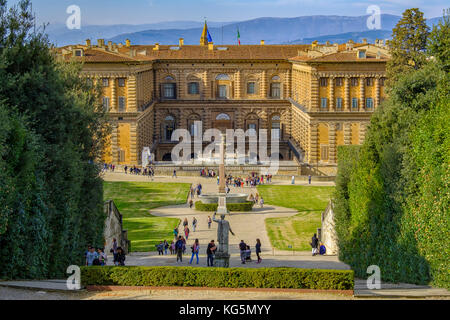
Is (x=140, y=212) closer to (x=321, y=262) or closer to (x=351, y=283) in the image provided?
(x=321, y=262)

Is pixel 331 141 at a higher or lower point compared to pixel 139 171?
higher

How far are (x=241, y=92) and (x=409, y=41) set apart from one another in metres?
34.6

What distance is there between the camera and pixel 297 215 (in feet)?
175

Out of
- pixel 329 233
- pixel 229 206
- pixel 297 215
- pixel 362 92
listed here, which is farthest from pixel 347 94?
pixel 329 233

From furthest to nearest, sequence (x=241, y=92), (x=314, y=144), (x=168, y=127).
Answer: (x=241, y=92) → (x=168, y=127) → (x=314, y=144)

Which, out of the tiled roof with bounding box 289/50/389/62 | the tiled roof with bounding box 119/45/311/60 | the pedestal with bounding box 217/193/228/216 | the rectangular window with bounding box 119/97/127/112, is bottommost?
the pedestal with bounding box 217/193/228/216

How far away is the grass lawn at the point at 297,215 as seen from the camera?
1752 inches

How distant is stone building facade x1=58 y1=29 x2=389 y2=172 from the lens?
74.7 meters

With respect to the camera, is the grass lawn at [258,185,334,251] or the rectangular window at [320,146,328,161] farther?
the rectangular window at [320,146,328,161]

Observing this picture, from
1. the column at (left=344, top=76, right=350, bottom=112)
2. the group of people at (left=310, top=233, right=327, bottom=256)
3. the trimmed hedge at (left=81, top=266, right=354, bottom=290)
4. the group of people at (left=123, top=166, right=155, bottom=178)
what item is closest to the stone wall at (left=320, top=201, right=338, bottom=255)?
the group of people at (left=310, top=233, right=327, bottom=256)

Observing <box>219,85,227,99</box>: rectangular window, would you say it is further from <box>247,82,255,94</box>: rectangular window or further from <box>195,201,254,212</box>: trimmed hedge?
<box>195,201,254,212</box>: trimmed hedge

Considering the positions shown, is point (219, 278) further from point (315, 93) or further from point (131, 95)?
point (315, 93)

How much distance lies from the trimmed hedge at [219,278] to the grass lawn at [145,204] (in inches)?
732

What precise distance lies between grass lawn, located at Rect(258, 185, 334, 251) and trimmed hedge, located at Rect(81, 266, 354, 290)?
18.7 meters
